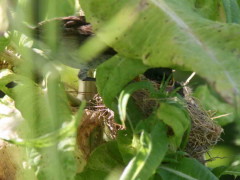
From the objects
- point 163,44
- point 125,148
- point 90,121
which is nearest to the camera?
point 163,44

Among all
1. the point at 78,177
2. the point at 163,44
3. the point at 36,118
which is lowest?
the point at 78,177

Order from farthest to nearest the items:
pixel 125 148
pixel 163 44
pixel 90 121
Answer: pixel 90 121
pixel 125 148
pixel 163 44

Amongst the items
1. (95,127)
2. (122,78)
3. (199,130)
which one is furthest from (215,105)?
(122,78)

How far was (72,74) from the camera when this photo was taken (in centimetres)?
81

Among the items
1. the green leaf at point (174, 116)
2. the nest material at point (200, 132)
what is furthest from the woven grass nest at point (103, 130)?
the green leaf at point (174, 116)

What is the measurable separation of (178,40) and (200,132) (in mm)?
283

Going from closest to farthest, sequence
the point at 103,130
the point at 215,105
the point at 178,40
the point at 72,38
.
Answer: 1. the point at 178,40
2. the point at 72,38
3. the point at 103,130
4. the point at 215,105

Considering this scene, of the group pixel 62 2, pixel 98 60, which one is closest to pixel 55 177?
pixel 98 60

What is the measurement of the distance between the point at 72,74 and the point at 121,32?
0.73ft

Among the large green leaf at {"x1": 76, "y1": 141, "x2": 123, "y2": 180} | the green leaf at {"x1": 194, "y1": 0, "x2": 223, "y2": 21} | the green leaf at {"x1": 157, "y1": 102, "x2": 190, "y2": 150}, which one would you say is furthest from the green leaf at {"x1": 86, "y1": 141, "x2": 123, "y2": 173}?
the green leaf at {"x1": 194, "y1": 0, "x2": 223, "y2": 21}

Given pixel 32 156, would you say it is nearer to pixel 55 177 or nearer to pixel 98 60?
pixel 55 177

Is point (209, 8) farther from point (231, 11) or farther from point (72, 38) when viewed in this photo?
point (72, 38)

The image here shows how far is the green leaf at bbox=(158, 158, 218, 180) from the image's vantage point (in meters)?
0.69

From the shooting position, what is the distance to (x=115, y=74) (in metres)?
0.64
